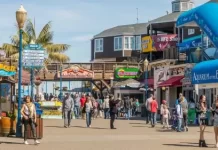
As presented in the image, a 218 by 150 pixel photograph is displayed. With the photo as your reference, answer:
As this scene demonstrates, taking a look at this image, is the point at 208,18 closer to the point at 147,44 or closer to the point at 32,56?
the point at 32,56

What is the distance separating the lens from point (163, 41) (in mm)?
47969

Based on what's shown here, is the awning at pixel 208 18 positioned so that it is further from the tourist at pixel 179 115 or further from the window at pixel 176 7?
the window at pixel 176 7

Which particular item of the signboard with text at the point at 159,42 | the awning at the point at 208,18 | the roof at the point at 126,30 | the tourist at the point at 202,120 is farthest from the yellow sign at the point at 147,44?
the tourist at the point at 202,120

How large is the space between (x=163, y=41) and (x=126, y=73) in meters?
5.09

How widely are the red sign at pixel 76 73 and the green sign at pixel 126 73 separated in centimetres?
262

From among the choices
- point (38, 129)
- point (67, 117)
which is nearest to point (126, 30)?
point (67, 117)

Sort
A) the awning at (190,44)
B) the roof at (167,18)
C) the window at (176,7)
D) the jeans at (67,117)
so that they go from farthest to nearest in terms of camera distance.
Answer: the window at (176,7)
the roof at (167,18)
the awning at (190,44)
the jeans at (67,117)

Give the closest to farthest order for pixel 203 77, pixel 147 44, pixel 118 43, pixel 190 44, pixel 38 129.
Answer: pixel 38 129, pixel 203 77, pixel 190 44, pixel 147 44, pixel 118 43

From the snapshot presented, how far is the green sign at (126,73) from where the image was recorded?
5019 centimetres

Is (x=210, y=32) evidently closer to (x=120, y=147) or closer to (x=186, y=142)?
(x=186, y=142)

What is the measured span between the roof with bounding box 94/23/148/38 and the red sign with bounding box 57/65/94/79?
16.3 metres

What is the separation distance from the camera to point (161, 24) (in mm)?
52625

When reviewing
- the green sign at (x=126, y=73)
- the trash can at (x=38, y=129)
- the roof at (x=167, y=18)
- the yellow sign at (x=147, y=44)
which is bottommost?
the trash can at (x=38, y=129)

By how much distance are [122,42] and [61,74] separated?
732 inches
